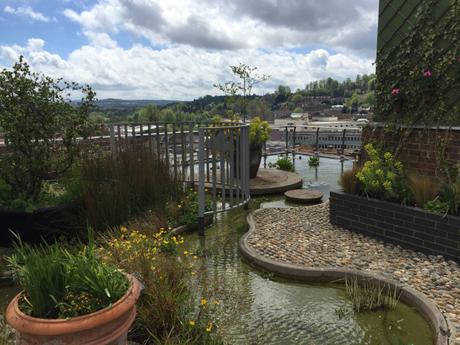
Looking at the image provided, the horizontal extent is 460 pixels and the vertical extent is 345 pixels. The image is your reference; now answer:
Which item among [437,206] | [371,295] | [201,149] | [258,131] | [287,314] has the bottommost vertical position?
[287,314]

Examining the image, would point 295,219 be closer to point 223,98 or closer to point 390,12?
point 390,12

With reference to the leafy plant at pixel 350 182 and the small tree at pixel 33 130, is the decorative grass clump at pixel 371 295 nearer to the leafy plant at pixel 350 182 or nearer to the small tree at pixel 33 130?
the leafy plant at pixel 350 182

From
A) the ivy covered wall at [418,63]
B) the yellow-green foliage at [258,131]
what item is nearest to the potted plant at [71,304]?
the ivy covered wall at [418,63]

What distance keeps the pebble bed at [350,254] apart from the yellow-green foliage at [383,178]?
1.87 feet

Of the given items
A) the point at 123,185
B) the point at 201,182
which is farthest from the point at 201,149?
the point at 123,185

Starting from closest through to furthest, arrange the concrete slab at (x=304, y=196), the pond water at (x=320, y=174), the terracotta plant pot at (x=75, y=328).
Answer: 1. the terracotta plant pot at (x=75, y=328)
2. the concrete slab at (x=304, y=196)
3. the pond water at (x=320, y=174)

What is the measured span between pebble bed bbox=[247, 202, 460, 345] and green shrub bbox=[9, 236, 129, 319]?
211cm

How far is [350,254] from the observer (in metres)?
3.83

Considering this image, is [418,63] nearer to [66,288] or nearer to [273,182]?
[273,182]

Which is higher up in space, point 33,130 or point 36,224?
point 33,130

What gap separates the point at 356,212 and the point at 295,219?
2.93 feet

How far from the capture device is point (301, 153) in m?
11.6

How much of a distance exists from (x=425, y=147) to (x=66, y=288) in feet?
13.9

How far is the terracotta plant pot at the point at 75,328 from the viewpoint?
177 centimetres
